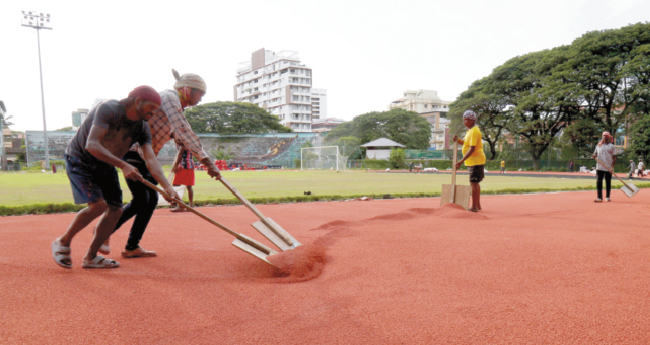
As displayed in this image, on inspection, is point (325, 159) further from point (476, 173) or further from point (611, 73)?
point (476, 173)

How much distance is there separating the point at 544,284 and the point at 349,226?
246 cm

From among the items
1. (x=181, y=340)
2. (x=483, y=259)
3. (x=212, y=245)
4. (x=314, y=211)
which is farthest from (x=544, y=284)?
A: (x=314, y=211)

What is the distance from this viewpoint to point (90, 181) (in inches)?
114

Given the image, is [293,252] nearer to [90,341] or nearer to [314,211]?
[90,341]

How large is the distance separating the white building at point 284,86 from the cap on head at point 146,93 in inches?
3172

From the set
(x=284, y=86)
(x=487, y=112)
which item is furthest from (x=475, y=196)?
(x=284, y=86)

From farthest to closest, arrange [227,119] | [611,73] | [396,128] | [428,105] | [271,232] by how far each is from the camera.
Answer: [428,105], [227,119], [396,128], [611,73], [271,232]

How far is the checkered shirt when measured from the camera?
344 cm

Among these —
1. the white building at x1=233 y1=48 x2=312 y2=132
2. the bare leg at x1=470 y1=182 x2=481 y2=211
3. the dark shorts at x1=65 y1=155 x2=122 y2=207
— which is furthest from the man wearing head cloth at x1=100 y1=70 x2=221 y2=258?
the white building at x1=233 y1=48 x2=312 y2=132

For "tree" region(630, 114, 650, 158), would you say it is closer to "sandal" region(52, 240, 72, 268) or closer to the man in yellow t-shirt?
the man in yellow t-shirt

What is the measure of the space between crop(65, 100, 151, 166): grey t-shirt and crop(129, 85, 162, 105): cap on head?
15 cm

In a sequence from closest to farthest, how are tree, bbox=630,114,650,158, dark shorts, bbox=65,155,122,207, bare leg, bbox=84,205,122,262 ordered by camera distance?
1. dark shorts, bbox=65,155,122,207
2. bare leg, bbox=84,205,122,262
3. tree, bbox=630,114,650,158

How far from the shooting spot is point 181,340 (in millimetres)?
1870

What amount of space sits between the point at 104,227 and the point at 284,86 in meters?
84.8
